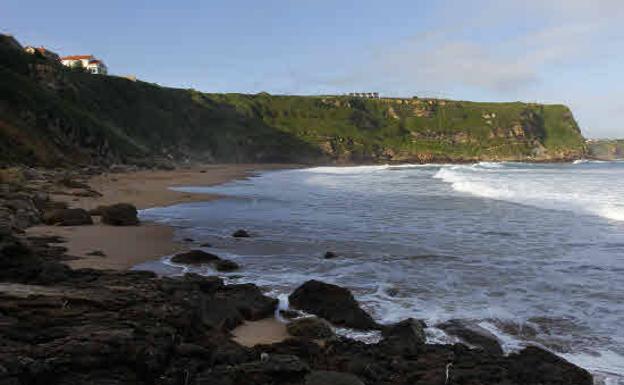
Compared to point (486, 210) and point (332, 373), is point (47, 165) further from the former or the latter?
point (332, 373)

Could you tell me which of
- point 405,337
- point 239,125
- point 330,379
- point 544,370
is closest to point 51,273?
point 330,379

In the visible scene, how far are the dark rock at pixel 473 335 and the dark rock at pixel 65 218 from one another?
1270 cm

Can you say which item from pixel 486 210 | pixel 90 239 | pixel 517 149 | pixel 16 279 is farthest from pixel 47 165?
pixel 517 149

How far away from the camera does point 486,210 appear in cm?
2436

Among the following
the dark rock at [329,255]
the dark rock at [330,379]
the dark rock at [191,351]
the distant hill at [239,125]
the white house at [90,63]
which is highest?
the white house at [90,63]

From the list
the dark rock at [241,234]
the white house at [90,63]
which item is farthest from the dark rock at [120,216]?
the white house at [90,63]

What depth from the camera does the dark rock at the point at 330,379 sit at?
18.5 ft

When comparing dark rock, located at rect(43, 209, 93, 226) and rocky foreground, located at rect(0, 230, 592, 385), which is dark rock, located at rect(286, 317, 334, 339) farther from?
dark rock, located at rect(43, 209, 93, 226)

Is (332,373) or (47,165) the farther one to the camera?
(47,165)

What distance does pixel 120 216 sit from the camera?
18062mm

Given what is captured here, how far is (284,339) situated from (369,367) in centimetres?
176

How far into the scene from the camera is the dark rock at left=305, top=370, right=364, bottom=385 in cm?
564

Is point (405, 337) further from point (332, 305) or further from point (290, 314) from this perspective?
point (290, 314)

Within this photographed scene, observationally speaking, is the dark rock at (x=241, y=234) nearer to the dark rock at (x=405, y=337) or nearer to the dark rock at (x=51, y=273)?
the dark rock at (x=51, y=273)
